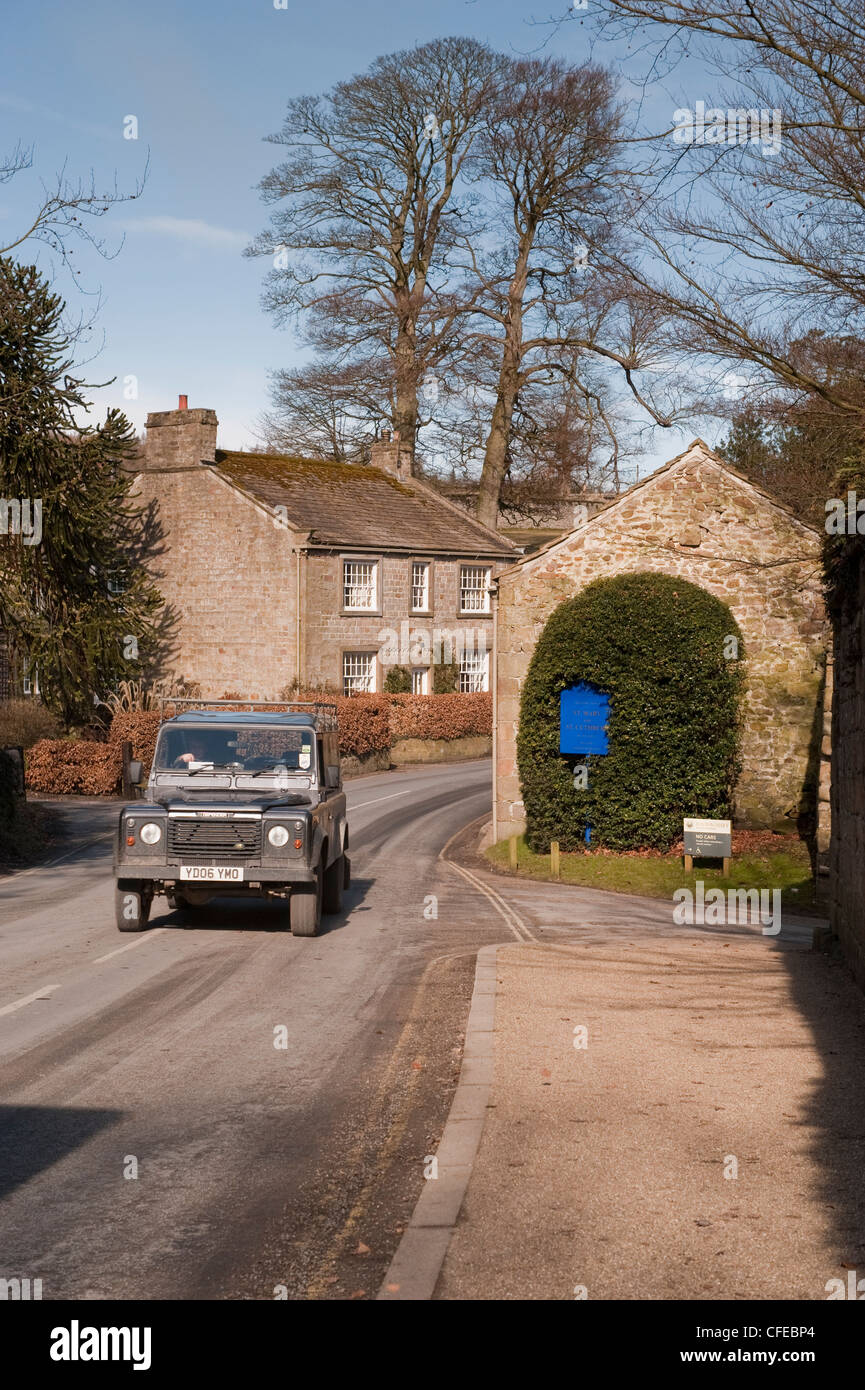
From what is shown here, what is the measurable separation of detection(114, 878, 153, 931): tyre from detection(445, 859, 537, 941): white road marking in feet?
14.0

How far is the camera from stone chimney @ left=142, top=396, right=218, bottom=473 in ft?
145

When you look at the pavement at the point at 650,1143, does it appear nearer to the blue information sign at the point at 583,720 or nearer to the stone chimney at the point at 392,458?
the blue information sign at the point at 583,720

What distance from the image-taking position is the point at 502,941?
1546 cm

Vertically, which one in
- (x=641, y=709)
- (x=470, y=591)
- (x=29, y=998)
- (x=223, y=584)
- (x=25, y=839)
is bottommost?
(x=25, y=839)

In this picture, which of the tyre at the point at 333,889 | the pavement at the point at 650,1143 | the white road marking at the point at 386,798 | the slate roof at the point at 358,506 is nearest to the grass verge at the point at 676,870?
the tyre at the point at 333,889

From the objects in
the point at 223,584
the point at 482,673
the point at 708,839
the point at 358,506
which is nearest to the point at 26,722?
the point at 223,584

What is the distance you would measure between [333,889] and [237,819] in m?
2.93

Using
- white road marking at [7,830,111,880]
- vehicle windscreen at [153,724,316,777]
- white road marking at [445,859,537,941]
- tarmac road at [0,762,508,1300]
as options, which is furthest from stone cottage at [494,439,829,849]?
vehicle windscreen at [153,724,316,777]

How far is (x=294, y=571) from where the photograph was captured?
42.0 metres

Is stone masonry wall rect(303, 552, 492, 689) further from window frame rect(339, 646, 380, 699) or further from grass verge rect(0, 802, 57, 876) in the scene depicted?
grass verge rect(0, 802, 57, 876)

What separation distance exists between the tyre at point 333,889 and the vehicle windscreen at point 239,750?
4.99 feet

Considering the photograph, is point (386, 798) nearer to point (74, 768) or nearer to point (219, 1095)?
point (74, 768)

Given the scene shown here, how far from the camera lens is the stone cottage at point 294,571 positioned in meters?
42.4

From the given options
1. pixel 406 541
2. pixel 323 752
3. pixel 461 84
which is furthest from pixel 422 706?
pixel 323 752
